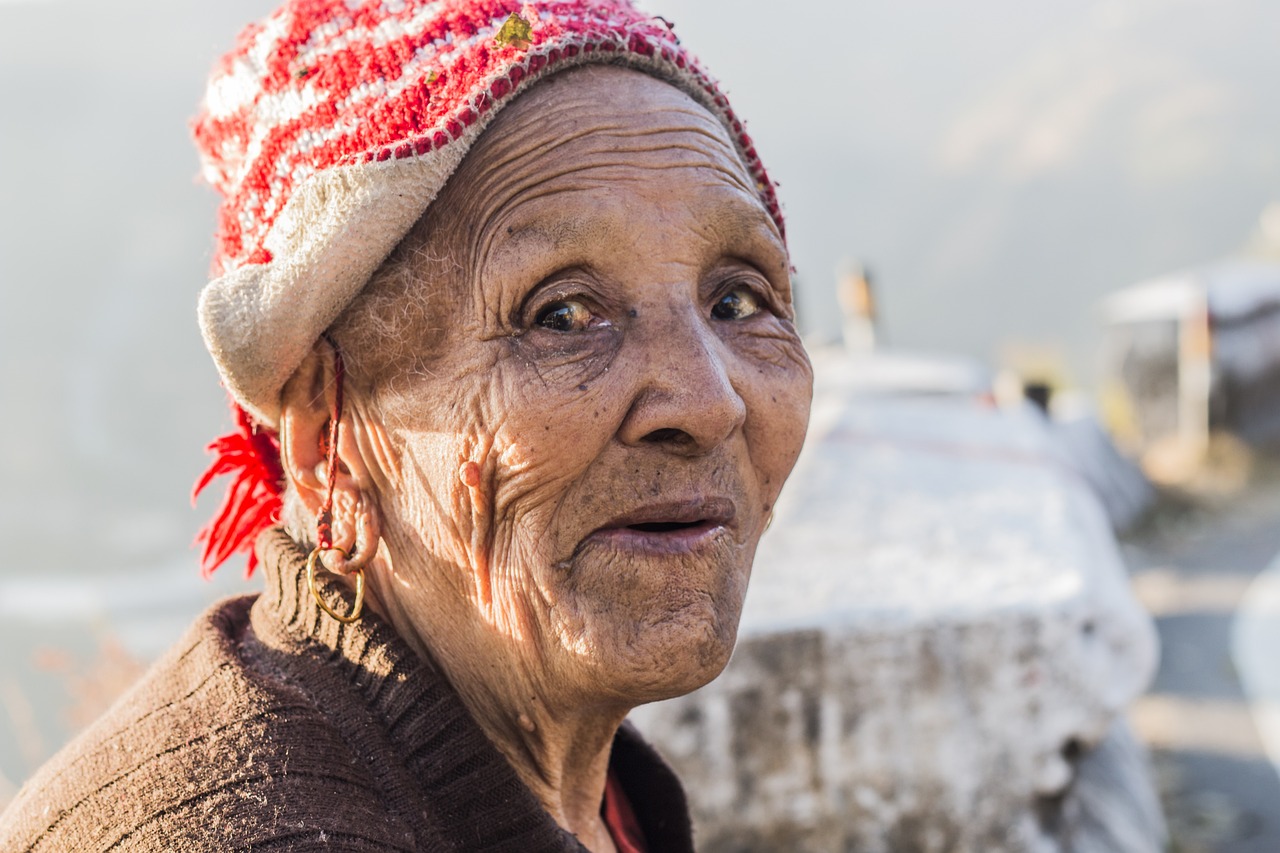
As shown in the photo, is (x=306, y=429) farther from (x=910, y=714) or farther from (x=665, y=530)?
(x=910, y=714)

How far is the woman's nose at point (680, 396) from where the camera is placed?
58.3 inches

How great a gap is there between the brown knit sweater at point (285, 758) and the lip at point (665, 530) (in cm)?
32

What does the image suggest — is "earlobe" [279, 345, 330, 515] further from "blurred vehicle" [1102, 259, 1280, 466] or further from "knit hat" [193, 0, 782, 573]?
"blurred vehicle" [1102, 259, 1280, 466]

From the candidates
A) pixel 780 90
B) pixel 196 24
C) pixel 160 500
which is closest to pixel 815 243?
pixel 780 90

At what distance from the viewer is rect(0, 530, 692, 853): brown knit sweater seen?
127cm

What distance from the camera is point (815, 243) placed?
46.9 metres

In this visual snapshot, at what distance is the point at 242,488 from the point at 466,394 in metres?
0.54

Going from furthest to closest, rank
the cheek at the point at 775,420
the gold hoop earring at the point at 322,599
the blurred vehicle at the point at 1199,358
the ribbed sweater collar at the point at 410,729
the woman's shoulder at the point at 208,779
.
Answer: the blurred vehicle at the point at 1199,358, the cheek at the point at 775,420, the gold hoop earring at the point at 322,599, the ribbed sweater collar at the point at 410,729, the woman's shoulder at the point at 208,779

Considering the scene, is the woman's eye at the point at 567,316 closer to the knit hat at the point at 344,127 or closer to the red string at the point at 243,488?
the knit hat at the point at 344,127

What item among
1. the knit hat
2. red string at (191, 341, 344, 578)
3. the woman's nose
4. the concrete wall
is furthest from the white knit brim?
the concrete wall

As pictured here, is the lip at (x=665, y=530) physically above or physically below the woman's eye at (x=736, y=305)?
below

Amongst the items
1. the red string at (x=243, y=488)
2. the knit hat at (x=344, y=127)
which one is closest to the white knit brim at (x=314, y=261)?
the knit hat at (x=344, y=127)

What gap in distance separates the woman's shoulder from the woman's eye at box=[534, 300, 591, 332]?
1.95ft

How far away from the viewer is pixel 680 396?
149 cm
